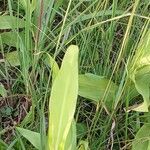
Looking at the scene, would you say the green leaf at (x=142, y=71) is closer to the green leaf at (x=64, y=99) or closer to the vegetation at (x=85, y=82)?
the vegetation at (x=85, y=82)

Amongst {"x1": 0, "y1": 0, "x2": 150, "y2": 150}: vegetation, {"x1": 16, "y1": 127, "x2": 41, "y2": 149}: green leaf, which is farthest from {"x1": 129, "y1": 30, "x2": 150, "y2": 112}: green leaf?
{"x1": 16, "y1": 127, "x2": 41, "y2": 149}: green leaf

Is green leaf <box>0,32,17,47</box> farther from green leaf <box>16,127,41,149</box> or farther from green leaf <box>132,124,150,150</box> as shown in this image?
green leaf <box>132,124,150,150</box>

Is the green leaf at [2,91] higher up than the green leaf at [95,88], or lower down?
lower down

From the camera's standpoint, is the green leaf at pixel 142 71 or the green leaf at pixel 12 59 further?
the green leaf at pixel 12 59

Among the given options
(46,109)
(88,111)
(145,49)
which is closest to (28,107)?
(46,109)

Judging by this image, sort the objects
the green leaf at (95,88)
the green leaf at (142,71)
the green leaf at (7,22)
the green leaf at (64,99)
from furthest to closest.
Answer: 1. the green leaf at (7,22)
2. the green leaf at (95,88)
3. the green leaf at (142,71)
4. the green leaf at (64,99)

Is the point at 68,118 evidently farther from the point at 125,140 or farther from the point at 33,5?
the point at 33,5

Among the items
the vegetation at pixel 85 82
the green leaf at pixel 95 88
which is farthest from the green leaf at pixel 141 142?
the green leaf at pixel 95 88

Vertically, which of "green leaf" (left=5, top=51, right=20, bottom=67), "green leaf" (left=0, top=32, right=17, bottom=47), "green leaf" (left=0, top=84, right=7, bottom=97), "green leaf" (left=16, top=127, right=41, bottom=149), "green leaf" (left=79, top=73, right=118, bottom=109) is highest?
"green leaf" (left=0, top=32, right=17, bottom=47)
